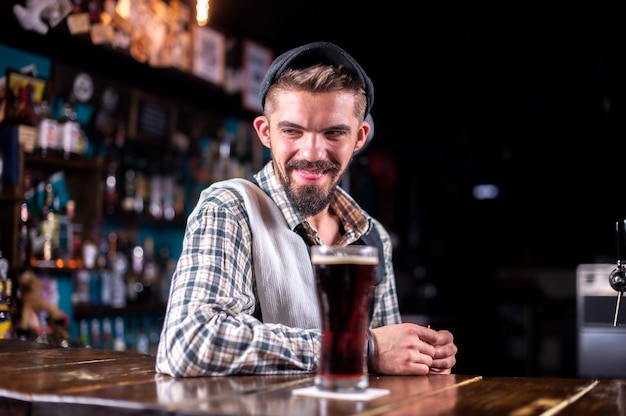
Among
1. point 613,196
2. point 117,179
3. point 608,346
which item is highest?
point 613,196

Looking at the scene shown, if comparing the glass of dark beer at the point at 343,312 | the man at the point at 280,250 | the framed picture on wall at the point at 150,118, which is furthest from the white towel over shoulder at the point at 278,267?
the framed picture on wall at the point at 150,118

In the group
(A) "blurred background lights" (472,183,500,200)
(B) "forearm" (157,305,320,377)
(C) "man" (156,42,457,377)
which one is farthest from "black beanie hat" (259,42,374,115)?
(A) "blurred background lights" (472,183,500,200)

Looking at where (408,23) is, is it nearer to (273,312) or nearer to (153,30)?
(153,30)

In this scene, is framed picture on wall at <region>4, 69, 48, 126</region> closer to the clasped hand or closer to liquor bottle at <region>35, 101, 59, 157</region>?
liquor bottle at <region>35, 101, 59, 157</region>

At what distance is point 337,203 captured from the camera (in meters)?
2.33

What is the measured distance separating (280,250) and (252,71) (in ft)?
14.0

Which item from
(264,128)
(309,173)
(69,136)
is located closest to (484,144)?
(69,136)

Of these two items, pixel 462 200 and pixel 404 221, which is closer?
pixel 404 221

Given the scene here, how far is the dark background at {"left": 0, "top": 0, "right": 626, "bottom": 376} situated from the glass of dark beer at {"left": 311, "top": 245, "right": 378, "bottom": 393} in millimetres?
3377

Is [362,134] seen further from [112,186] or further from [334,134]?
[112,186]

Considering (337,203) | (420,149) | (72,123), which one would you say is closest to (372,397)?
(337,203)

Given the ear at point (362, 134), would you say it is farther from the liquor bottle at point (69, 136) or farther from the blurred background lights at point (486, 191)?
the blurred background lights at point (486, 191)

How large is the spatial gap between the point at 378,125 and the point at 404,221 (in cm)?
254

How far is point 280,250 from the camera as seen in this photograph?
200 centimetres
